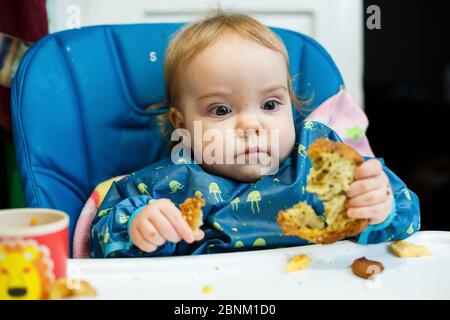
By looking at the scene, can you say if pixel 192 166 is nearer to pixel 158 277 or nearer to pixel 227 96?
pixel 227 96

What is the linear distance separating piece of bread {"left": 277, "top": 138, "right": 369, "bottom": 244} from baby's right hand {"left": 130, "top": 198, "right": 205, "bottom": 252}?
0.15 m

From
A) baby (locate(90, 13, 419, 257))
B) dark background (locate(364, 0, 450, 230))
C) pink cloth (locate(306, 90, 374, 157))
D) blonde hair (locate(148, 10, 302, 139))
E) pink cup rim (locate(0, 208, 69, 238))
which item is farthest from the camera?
dark background (locate(364, 0, 450, 230))

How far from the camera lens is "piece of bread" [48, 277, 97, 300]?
2.36 feet

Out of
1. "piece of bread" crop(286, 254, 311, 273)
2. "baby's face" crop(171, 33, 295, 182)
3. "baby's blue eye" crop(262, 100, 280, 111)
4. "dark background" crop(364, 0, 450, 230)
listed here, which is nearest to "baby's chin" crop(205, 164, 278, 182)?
"baby's face" crop(171, 33, 295, 182)

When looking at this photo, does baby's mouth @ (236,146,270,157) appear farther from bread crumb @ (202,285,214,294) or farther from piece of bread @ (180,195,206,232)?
bread crumb @ (202,285,214,294)

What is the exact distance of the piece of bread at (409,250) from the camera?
88 centimetres

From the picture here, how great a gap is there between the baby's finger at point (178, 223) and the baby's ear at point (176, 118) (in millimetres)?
327

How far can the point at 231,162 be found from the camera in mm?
1016

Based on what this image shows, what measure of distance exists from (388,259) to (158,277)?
A: 366 mm

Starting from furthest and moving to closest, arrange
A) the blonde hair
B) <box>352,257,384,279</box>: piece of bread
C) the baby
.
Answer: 1. the blonde hair
2. the baby
3. <box>352,257,384,279</box>: piece of bread

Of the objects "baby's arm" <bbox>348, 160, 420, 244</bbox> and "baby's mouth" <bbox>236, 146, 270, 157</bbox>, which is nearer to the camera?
"baby's arm" <bbox>348, 160, 420, 244</bbox>

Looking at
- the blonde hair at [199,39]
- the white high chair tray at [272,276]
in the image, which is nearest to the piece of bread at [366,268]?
the white high chair tray at [272,276]

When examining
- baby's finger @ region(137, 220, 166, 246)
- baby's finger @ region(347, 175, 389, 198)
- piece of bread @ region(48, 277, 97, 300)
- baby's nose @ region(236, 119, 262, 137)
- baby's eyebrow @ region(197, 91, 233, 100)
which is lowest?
piece of bread @ region(48, 277, 97, 300)

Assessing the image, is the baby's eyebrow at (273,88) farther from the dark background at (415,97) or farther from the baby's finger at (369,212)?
the dark background at (415,97)
